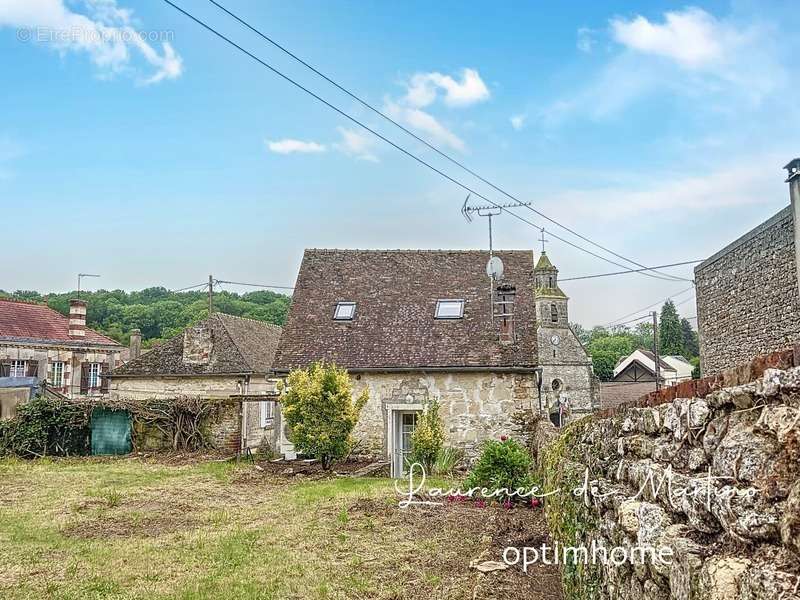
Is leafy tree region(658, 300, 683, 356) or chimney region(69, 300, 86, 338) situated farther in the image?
leafy tree region(658, 300, 683, 356)

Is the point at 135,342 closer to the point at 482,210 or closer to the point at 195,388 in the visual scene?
the point at 195,388

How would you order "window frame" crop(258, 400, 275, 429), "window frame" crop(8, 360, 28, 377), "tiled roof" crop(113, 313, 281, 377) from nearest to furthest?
1. "window frame" crop(258, 400, 275, 429)
2. "tiled roof" crop(113, 313, 281, 377)
3. "window frame" crop(8, 360, 28, 377)

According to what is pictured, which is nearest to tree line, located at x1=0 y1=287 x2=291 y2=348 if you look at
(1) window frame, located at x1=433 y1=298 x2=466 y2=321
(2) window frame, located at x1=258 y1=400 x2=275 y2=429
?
(2) window frame, located at x1=258 y1=400 x2=275 y2=429

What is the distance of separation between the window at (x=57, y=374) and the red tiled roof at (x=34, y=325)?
1.25m

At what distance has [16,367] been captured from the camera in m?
27.5

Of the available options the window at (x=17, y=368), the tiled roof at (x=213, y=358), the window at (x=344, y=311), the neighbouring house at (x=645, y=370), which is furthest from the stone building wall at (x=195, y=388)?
the neighbouring house at (x=645, y=370)

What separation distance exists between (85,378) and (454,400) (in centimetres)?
2313

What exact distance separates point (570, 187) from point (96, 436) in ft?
49.9

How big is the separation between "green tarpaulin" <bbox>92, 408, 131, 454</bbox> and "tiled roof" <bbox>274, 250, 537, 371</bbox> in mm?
5899

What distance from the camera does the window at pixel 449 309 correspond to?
1600cm

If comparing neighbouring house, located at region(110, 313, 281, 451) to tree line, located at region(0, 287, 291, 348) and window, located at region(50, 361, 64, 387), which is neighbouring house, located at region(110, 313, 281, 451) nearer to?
window, located at region(50, 361, 64, 387)

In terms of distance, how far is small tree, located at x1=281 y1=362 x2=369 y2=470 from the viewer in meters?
12.8

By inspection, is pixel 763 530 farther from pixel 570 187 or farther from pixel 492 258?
pixel 492 258

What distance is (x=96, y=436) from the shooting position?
693 inches
